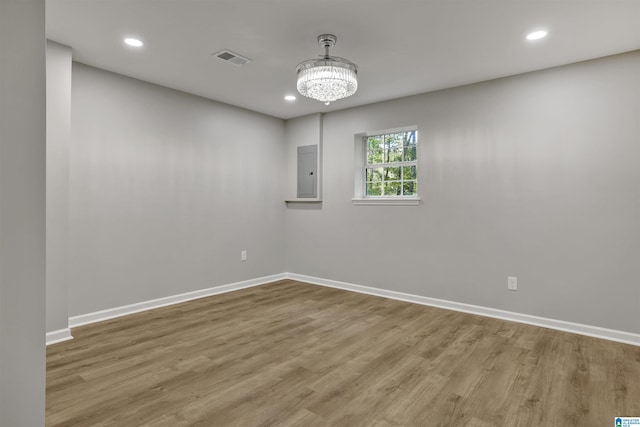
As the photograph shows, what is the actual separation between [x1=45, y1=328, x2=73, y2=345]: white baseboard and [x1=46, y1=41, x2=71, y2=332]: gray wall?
3cm

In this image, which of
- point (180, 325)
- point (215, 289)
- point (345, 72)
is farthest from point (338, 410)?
point (215, 289)

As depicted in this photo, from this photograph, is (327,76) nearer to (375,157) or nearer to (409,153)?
(409,153)

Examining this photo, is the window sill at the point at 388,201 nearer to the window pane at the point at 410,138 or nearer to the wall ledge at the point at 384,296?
the window pane at the point at 410,138

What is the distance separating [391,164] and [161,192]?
2837 mm

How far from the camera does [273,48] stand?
2928 mm

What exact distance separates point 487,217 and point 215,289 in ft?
11.0

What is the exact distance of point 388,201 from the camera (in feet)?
14.4

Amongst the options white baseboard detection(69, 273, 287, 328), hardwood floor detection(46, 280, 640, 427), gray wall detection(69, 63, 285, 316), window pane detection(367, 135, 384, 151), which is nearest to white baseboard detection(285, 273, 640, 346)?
hardwood floor detection(46, 280, 640, 427)

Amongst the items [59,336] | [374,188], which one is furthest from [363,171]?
[59,336]

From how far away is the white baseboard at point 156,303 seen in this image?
3.29m

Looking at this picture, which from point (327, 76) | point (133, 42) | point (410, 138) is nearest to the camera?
point (327, 76)

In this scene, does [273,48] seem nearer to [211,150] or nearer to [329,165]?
[211,150]

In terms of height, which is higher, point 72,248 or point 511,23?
point 511,23

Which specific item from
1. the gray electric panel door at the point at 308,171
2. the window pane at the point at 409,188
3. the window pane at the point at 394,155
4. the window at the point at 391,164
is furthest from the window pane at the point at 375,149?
the gray electric panel door at the point at 308,171
